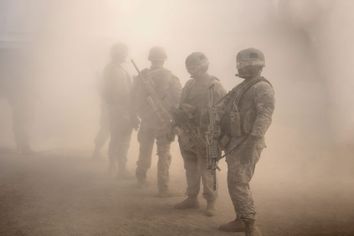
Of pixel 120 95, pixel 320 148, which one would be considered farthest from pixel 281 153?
pixel 120 95

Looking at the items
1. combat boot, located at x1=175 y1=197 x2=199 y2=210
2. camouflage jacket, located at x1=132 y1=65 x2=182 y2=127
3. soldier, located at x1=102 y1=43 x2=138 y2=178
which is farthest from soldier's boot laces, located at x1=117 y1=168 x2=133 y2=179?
combat boot, located at x1=175 y1=197 x2=199 y2=210

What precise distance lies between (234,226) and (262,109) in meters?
1.32

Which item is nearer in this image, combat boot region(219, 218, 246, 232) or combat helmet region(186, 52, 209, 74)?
combat boot region(219, 218, 246, 232)

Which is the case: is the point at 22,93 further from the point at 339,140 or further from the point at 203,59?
the point at 339,140

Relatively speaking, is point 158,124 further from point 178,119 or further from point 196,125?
point 196,125

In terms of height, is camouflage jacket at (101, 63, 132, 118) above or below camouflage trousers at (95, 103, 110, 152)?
above

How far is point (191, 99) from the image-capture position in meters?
5.64

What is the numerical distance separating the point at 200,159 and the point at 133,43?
7.62 m

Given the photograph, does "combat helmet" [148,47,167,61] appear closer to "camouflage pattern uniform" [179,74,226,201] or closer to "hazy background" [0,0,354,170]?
"camouflage pattern uniform" [179,74,226,201]

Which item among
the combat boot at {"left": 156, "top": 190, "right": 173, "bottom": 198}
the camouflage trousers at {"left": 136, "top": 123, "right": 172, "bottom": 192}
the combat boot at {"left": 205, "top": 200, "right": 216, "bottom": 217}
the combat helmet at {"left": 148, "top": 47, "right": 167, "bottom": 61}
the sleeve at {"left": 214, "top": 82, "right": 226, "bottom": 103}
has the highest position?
the combat helmet at {"left": 148, "top": 47, "right": 167, "bottom": 61}

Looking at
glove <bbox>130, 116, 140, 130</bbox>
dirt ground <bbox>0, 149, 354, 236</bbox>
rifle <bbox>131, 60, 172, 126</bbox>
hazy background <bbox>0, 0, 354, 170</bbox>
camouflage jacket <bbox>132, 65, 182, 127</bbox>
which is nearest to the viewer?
dirt ground <bbox>0, 149, 354, 236</bbox>

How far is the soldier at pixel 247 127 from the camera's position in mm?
4469

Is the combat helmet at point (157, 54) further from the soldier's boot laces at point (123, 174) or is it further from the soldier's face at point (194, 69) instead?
the soldier's boot laces at point (123, 174)

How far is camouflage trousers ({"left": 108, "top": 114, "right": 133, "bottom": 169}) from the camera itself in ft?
24.9
